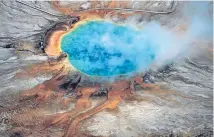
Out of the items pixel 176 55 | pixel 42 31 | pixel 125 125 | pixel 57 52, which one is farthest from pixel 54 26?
pixel 125 125

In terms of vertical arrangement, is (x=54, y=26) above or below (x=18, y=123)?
above

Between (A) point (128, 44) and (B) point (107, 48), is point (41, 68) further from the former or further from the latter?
(A) point (128, 44)

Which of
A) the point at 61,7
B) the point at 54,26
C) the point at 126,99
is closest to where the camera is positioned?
the point at 126,99

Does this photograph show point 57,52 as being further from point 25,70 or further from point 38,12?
point 38,12

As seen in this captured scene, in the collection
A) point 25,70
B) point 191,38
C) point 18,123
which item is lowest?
point 18,123

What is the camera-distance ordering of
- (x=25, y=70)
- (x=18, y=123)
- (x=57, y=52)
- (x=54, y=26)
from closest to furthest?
(x=18, y=123) < (x=25, y=70) < (x=57, y=52) < (x=54, y=26)

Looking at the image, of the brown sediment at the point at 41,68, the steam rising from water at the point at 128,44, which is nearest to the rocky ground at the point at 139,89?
the brown sediment at the point at 41,68
